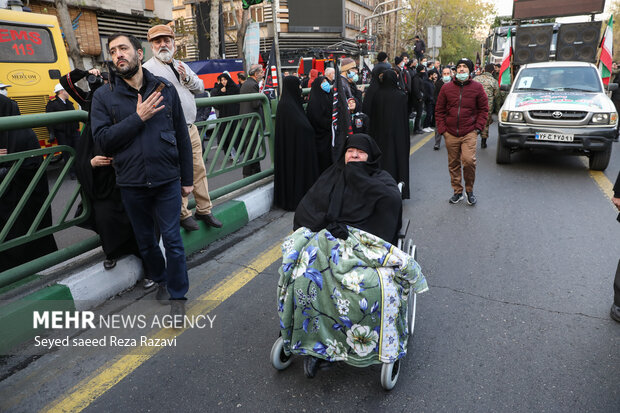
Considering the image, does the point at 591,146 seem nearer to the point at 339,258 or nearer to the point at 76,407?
the point at 339,258

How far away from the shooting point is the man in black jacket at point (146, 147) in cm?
306

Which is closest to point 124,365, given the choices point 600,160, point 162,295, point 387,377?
point 162,295

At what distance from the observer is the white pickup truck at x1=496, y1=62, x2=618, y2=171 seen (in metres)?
7.57

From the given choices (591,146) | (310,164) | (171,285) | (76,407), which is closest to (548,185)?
(591,146)

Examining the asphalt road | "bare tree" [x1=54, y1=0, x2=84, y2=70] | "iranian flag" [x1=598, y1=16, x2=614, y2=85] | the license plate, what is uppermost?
"bare tree" [x1=54, y1=0, x2=84, y2=70]

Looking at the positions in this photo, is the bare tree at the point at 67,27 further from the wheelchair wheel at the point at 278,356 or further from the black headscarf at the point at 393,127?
the wheelchair wheel at the point at 278,356

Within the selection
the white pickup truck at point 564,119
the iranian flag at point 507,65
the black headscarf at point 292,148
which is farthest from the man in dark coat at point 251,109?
the iranian flag at point 507,65

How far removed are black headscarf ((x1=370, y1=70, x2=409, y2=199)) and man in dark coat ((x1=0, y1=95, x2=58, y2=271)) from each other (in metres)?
4.19

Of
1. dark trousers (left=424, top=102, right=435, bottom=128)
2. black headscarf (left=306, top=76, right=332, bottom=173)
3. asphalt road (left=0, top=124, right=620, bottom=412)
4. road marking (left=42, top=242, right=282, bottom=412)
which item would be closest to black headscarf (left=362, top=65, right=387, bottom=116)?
black headscarf (left=306, top=76, right=332, bottom=173)

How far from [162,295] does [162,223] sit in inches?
27.9

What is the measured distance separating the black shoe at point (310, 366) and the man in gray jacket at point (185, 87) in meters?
1.97

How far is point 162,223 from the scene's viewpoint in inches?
134

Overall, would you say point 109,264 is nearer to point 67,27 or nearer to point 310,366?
point 310,366

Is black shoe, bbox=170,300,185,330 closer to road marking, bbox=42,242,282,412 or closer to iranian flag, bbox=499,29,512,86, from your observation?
road marking, bbox=42,242,282,412
